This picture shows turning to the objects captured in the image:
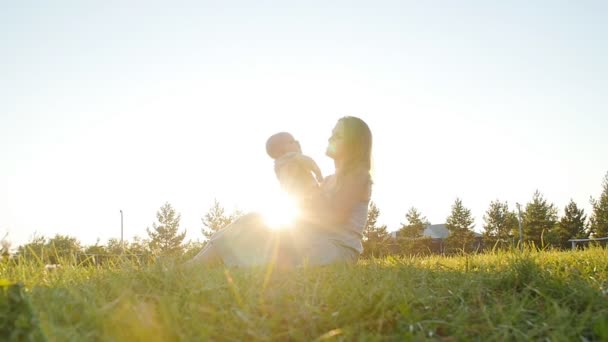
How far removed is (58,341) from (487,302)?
2099 millimetres

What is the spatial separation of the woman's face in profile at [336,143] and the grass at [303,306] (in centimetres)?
208

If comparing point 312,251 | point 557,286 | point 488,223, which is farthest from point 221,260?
point 488,223

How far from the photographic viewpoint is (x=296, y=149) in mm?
6324

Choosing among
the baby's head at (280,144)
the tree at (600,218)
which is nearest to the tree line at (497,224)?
the tree at (600,218)

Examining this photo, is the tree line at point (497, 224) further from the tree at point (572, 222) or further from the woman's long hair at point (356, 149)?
the woman's long hair at point (356, 149)

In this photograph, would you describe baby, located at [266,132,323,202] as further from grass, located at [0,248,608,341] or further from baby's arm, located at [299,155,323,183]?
grass, located at [0,248,608,341]

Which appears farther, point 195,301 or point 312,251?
point 312,251

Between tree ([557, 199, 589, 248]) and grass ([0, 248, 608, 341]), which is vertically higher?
tree ([557, 199, 589, 248])

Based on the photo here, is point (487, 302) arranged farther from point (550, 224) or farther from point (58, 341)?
point (550, 224)

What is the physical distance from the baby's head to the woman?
1103 millimetres

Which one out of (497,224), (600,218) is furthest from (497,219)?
A: (600,218)

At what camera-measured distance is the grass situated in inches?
77.9

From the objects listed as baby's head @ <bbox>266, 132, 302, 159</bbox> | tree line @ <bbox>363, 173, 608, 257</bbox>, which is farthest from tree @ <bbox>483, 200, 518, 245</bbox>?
baby's head @ <bbox>266, 132, 302, 159</bbox>

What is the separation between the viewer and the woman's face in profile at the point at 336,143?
505cm
